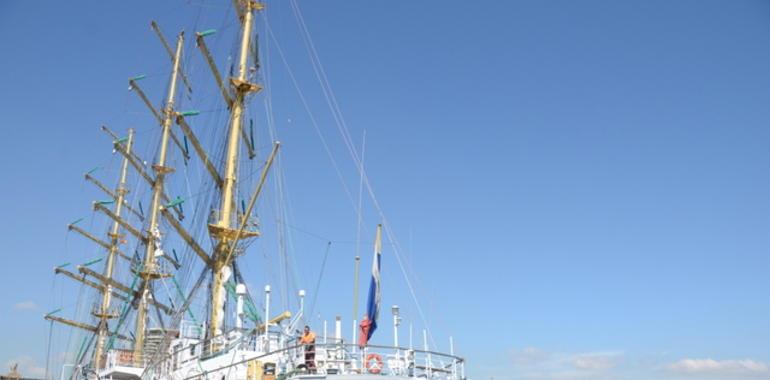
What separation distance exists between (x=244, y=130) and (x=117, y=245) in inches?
1279

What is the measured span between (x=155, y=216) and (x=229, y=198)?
22289 millimetres

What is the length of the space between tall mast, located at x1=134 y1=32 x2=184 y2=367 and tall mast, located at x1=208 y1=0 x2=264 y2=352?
17045 mm

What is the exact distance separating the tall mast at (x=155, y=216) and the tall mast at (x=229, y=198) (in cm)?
1705

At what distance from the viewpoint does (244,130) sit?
37281mm

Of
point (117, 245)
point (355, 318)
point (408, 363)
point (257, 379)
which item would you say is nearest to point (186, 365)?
point (257, 379)

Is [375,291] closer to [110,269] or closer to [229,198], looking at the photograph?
[229,198]

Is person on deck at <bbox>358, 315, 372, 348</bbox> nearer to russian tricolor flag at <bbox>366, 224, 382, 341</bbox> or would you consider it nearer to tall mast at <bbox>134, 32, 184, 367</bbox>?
russian tricolor flag at <bbox>366, 224, 382, 341</bbox>

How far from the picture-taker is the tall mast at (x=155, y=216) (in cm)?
5009

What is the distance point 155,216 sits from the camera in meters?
53.9

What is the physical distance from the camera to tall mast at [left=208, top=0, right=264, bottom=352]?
1235 inches

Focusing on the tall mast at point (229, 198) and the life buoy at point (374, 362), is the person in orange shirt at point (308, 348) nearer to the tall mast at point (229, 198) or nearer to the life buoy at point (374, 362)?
the life buoy at point (374, 362)

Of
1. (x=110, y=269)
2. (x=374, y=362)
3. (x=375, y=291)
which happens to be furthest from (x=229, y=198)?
(x=110, y=269)

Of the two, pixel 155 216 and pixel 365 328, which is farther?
pixel 155 216

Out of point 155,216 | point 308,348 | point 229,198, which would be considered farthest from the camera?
point 155,216
